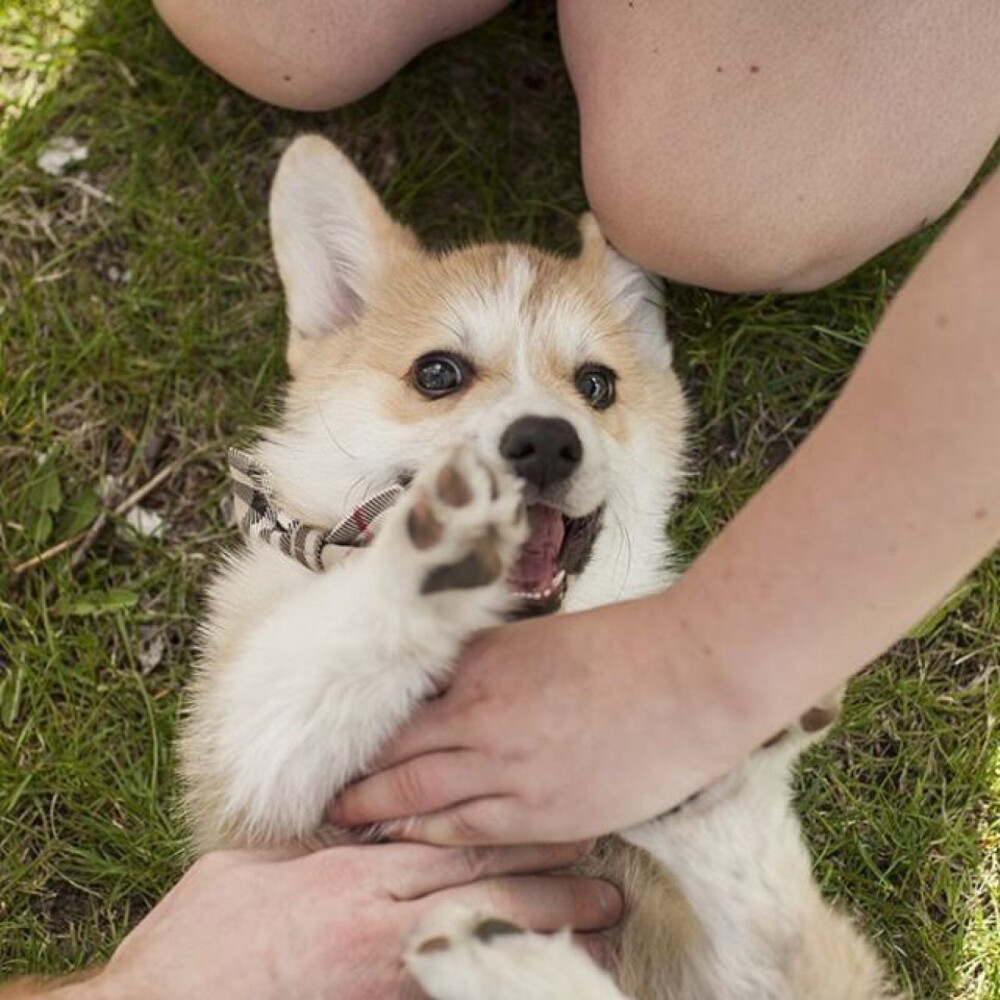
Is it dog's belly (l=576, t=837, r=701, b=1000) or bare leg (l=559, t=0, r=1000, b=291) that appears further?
bare leg (l=559, t=0, r=1000, b=291)

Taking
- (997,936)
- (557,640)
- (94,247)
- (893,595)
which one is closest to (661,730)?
(557,640)

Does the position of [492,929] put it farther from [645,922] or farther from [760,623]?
[760,623]

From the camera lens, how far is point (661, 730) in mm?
1906

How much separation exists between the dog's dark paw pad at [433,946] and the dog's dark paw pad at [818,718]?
73cm

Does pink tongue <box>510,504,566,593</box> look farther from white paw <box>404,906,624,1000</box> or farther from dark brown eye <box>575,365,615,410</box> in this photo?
white paw <box>404,906,624,1000</box>

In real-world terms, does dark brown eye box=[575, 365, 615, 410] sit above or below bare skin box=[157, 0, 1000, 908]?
below

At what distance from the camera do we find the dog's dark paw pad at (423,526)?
74.7 inches

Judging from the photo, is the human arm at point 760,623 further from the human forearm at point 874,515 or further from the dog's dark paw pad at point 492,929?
the dog's dark paw pad at point 492,929

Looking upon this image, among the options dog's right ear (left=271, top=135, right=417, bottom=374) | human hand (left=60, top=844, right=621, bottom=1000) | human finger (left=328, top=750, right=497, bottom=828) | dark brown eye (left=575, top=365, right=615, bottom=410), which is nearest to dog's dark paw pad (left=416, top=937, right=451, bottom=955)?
human hand (left=60, top=844, right=621, bottom=1000)

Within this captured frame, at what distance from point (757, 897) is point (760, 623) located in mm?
562

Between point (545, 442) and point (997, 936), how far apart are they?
198cm

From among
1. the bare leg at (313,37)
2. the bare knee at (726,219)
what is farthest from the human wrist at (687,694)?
the bare leg at (313,37)

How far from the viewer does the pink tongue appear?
234 cm

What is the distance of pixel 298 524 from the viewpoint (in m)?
2.52
